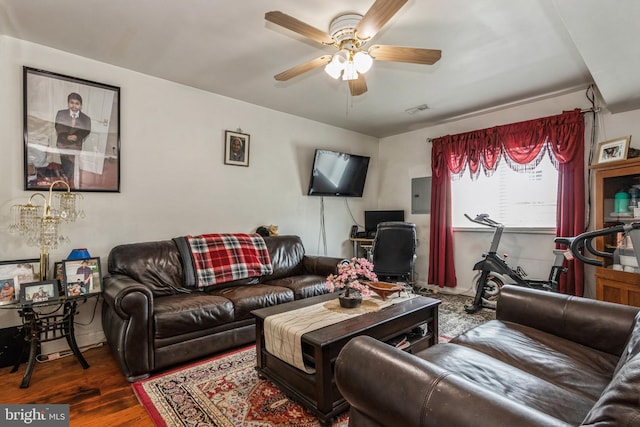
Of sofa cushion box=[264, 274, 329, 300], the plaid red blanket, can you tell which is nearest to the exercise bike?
sofa cushion box=[264, 274, 329, 300]

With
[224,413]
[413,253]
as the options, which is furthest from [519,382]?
[413,253]

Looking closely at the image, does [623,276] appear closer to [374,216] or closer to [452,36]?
[452,36]

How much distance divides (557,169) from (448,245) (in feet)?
5.04

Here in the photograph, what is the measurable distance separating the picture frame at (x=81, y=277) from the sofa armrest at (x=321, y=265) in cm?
207

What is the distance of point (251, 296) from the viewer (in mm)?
2711

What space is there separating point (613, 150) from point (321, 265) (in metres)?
3.04

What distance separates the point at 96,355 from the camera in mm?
2537

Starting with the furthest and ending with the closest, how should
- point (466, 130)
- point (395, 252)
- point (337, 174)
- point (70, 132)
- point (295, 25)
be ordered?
point (337, 174)
point (466, 130)
point (395, 252)
point (70, 132)
point (295, 25)

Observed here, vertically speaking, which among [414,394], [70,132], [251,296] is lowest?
[251,296]

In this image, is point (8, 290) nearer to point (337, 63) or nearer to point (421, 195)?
point (337, 63)

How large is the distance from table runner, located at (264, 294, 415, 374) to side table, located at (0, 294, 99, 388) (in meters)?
1.53

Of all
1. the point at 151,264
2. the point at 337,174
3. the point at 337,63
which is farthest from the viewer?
the point at 337,174

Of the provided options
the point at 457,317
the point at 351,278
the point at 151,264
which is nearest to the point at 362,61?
the point at 351,278

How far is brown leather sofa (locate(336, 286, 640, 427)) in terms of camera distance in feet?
2.52
